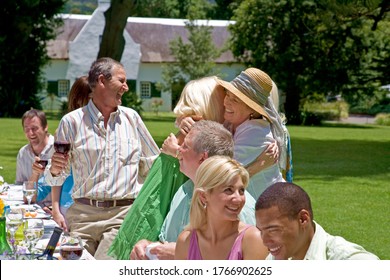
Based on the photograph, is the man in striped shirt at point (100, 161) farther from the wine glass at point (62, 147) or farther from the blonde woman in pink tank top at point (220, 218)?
the blonde woman in pink tank top at point (220, 218)

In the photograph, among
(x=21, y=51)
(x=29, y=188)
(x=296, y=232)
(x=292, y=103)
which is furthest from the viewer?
(x=292, y=103)

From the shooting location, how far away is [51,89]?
208 ft

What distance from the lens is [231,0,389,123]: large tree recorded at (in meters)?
44.3

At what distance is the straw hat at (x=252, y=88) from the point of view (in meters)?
5.20

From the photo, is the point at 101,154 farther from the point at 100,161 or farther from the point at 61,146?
the point at 61,146

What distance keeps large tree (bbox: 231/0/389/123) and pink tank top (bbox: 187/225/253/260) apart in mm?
38966

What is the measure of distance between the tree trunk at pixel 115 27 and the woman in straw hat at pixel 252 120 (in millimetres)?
26896

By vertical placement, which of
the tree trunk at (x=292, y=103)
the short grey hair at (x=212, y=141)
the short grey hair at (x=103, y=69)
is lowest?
the tree trunk at (x=292, y=103)

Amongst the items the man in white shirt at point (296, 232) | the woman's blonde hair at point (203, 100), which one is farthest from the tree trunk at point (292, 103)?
the man in white shirt at point (296, 232)

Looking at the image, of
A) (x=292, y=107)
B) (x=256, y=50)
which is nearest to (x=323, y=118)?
(x=292, y=107)

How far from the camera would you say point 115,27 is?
1280 inches

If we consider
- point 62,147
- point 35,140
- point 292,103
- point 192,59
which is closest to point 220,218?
point 62,147

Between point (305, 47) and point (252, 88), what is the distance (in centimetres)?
4083

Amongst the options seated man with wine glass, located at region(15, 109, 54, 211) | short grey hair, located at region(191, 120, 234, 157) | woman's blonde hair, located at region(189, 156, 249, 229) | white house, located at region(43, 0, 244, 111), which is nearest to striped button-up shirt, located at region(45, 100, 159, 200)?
short grey hair, located at region(191, 120, 234, 157)
